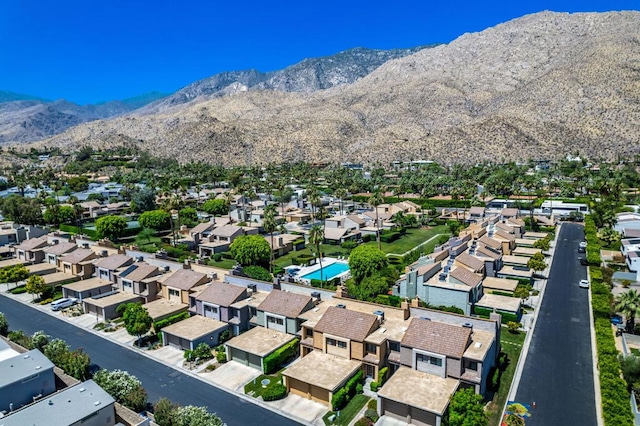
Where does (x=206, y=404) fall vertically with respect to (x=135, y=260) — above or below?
below

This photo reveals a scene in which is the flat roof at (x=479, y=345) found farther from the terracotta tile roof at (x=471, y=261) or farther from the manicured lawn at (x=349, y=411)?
the terracotta tile roof at (x=471, y=261)

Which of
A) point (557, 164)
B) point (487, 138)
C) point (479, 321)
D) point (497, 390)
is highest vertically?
point (487, 138)

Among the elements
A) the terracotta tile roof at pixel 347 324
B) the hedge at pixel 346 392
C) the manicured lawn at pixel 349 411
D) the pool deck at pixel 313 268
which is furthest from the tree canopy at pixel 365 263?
the manicured lawn at pixel 349 411

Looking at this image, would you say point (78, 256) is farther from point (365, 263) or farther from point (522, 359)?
point (522, 359)

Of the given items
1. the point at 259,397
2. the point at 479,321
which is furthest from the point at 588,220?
the point at 259,397

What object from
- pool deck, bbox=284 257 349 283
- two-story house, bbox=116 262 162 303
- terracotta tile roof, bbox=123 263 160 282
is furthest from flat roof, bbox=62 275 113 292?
pool deck, bbox=284 257 349 283

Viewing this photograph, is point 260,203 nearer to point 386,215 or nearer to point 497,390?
point 386,215
